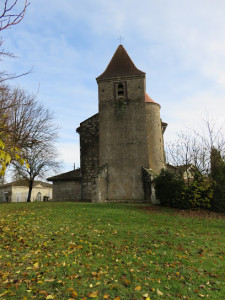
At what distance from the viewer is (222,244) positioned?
23.9 ft

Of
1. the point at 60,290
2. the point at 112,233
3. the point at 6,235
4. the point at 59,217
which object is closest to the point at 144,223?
the point at 112,233

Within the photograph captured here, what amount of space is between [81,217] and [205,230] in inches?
197

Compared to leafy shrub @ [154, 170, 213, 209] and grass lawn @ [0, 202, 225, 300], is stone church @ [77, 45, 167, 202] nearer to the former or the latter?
leafy shrub @ [154, 170, 213, 209]

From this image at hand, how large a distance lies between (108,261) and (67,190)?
17.6 metres

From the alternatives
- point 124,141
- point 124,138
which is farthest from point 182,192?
point 124,138

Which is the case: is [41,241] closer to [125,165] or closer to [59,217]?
[59,217]

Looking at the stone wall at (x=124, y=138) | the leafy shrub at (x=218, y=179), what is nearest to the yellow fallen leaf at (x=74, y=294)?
the leafy shrub at (x=218, y=179)

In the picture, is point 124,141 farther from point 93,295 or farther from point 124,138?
point 93,295

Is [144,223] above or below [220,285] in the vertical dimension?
above

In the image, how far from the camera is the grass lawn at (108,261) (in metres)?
4.13

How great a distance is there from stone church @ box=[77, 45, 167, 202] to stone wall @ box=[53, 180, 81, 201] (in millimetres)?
1138

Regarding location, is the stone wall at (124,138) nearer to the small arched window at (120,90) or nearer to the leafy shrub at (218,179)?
the small arched window at (120,90)

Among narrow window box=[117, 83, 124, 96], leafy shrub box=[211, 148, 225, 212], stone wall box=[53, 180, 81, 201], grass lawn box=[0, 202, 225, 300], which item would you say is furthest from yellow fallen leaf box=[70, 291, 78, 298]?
stone wall box=[53, 180, 81, 201]

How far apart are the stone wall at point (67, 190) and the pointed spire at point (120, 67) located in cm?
1015
